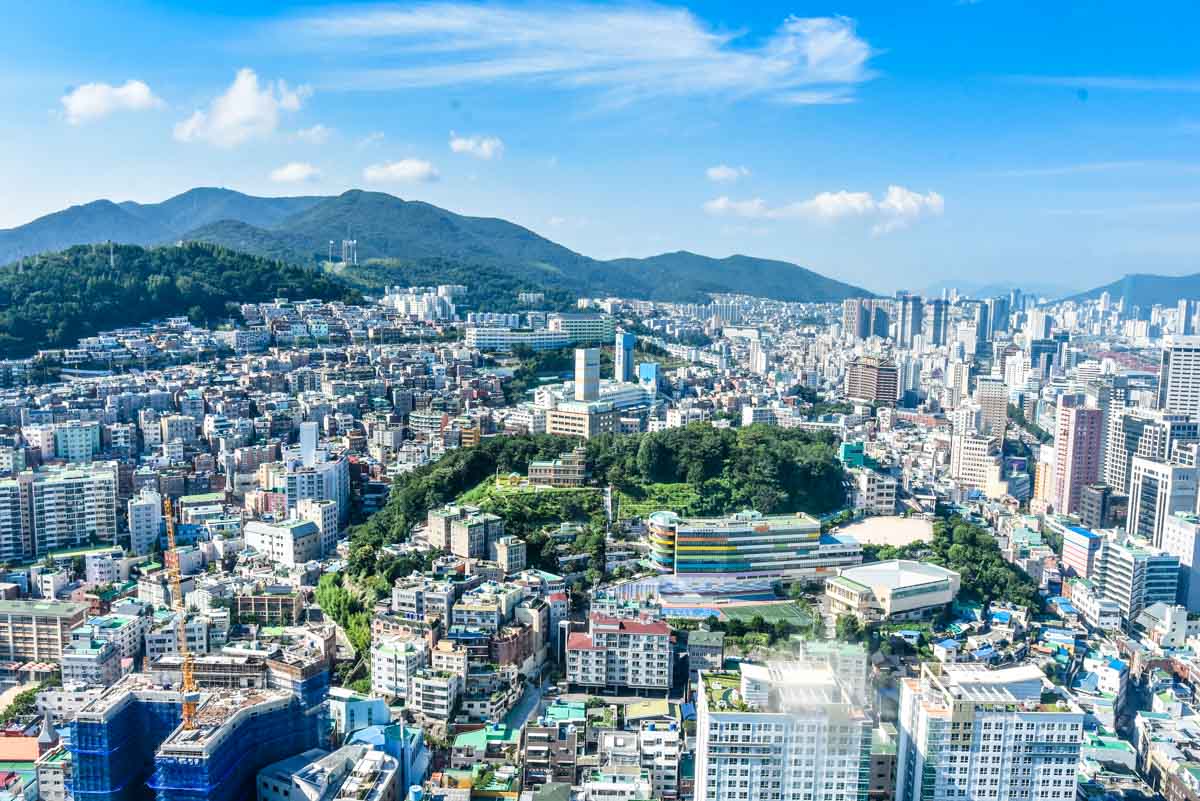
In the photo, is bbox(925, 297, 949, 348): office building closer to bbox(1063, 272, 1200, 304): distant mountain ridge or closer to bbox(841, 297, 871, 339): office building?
bbox(841, 297, 871, 339): office building

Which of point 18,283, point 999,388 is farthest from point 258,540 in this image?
point 999,388

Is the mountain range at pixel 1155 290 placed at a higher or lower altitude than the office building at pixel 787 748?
higher

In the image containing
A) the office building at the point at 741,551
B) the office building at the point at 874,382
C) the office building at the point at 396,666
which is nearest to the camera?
the office building at the point at 396,666

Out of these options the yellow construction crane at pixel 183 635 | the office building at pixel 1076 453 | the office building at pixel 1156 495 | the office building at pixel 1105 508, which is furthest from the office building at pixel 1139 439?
the yellow construction crane at pixel 183 635

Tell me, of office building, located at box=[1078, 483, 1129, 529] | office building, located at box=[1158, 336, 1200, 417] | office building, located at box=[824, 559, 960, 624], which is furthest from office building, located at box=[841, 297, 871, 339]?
office building, located at box=[824, 559, 960, 624]

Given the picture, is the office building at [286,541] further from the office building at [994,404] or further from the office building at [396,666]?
the office building at [994,404]

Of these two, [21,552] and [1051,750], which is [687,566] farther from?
[21,552]
